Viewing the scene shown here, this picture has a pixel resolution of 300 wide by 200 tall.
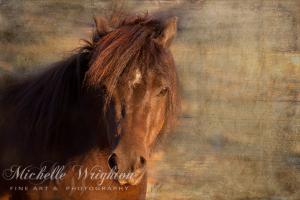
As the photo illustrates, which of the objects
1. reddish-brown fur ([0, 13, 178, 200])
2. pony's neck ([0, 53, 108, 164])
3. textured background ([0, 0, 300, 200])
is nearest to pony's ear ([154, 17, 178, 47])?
reddish-brown fur ([0, 13, 178, 200])

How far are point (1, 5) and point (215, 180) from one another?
103 inches

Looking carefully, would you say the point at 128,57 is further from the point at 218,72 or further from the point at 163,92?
the point at 218,72

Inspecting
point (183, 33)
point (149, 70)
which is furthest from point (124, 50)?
point (183, 33)

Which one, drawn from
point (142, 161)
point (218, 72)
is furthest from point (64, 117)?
point (218, 72)

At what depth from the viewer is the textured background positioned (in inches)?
177

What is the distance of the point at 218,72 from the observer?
14.8 ft

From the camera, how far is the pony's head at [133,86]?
201 centimetres

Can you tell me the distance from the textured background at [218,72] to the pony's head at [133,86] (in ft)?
7.25

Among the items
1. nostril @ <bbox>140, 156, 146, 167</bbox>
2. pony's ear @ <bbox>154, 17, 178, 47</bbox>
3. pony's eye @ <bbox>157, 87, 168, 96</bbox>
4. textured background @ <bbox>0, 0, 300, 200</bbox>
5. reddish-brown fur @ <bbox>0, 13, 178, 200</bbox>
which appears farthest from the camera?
textured background @ <bbox>0, 0, 300, 200</bbox>

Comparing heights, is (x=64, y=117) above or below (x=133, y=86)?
below

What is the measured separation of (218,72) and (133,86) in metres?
2.50

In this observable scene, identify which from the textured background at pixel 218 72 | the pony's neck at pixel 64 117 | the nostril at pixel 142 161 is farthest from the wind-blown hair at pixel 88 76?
the textured background at pixel 218 72

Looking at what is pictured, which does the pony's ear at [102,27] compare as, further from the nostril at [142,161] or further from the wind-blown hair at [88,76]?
the nostril at [142,161]

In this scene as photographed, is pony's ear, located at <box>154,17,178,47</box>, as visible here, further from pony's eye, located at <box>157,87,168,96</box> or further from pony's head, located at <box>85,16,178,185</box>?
pony's eye, located at <box>157,87,168,96</box>
